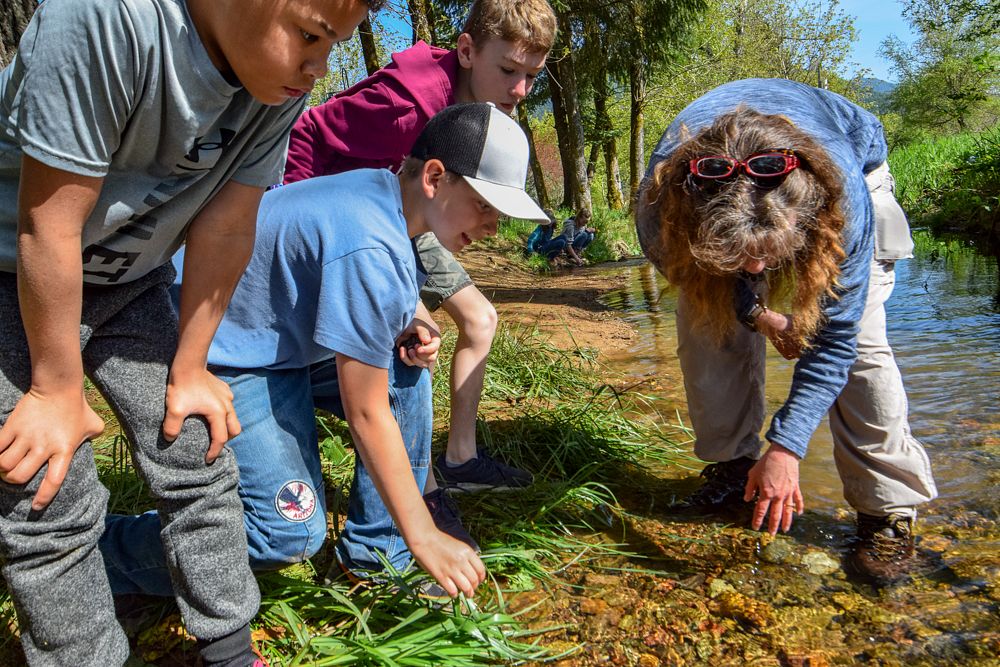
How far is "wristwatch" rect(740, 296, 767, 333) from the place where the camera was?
2244 mm

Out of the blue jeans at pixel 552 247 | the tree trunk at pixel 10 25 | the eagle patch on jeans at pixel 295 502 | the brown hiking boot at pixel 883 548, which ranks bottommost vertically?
the brown hiking boot at pixel 883 548

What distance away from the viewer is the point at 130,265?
161cm

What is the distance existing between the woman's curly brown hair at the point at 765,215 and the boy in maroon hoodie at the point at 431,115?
930 mm

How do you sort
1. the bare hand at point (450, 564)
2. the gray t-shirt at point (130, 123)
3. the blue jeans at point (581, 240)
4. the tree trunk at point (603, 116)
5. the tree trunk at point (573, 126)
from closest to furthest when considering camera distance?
the gray t-shirt at point (130, 123), the bare hand at point (450, 564), the blue jeans at point (581, 240), the tree trunk at point (573, 126), the tree trunk at point (603, 116)

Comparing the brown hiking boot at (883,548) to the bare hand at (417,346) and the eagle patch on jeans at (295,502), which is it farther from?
the eagle patch on jeans at (295,502)

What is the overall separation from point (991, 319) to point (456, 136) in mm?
5297

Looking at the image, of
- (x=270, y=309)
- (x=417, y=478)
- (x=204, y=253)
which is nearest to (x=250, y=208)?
(x=204, y=253)

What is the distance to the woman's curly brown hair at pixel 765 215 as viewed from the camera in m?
1.93

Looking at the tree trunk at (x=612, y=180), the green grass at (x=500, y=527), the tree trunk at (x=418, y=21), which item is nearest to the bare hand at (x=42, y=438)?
the green grass at (x=500, y=527)

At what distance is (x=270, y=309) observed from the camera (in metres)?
2.02

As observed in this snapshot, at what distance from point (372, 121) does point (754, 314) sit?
149 centimetres

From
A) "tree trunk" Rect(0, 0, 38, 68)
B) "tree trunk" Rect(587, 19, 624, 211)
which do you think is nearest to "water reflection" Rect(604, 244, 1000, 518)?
"tree trunk" Rect(0, 0, 38, 68)

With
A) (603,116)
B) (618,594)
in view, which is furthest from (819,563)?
(603,116)

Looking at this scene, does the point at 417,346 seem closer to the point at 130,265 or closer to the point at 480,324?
the point at 480,324
